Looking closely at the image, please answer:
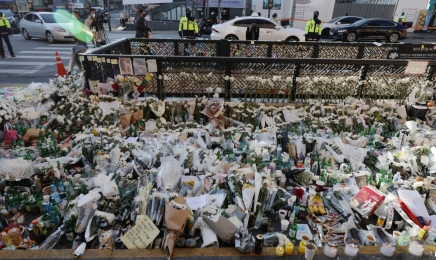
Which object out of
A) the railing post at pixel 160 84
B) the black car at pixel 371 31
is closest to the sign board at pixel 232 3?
the black car at pixel 371 31

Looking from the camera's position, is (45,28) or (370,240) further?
(45,28)

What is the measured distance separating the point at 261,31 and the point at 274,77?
29.3 ft

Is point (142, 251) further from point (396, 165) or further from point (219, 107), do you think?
point (396, 165)

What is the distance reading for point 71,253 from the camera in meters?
2.47

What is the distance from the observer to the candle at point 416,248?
2473 millimetres

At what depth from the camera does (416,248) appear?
2479 mm

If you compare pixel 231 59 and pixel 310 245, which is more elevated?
pixel 231 59

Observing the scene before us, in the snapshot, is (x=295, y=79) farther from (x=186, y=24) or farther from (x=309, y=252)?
(x=186, y=24)

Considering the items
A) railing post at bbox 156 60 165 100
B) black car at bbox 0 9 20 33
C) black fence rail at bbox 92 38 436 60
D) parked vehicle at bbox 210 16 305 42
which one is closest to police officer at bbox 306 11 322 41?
black fence rail at bbox 92 38 436 60

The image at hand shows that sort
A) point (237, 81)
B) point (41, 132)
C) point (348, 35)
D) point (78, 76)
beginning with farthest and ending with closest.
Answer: point (348, 35)
point (78, 76)
point (237, 81)
point (41, 132)

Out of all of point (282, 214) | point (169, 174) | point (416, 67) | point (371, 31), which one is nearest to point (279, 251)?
point (282, 214)

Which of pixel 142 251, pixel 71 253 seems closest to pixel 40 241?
pixel 71 253

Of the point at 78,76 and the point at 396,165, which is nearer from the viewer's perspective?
the point at 396,165

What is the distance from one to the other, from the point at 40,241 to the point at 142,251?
105cm
